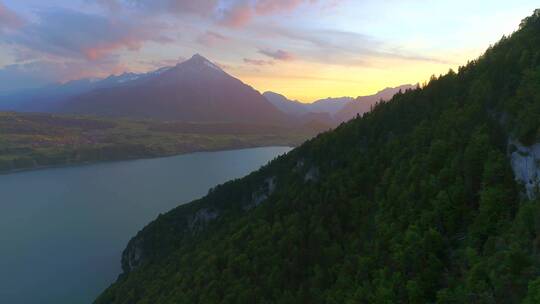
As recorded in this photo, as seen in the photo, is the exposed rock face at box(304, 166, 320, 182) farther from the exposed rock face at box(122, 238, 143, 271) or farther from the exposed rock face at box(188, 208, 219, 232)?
the exposed rock face at box(122, 238, 143, 271)

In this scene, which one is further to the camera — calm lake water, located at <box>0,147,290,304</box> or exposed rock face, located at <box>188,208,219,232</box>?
exposed rock face, located at <box>188,208,219,232</box>

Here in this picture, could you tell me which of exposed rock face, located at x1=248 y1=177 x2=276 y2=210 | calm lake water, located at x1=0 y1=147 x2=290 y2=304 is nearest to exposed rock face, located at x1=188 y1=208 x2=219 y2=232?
exposed rock face, located at x1=248 y1=177 x2=276 y2=210

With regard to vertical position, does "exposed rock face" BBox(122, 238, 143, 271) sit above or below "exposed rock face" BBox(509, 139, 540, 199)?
below

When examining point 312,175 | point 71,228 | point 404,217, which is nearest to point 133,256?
point 71,228

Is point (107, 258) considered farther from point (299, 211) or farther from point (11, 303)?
point (299, 211)

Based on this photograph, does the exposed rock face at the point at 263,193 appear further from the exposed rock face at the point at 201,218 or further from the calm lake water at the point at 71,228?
the calm lake water at the point at 71,228

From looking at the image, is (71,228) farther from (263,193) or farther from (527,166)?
(527,166)

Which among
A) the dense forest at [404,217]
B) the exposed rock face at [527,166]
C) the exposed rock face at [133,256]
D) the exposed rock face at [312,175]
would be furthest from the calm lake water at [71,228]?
the exposed rock face at [527,166]
